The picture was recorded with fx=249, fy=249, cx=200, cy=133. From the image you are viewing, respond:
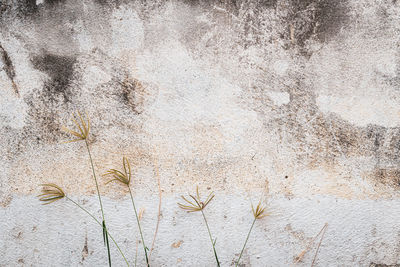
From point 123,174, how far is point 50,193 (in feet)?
1.88

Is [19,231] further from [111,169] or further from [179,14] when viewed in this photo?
[179,14]

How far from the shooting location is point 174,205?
6.33 ft

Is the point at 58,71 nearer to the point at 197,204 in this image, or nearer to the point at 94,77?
the point at 94,77

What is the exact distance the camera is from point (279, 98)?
193 cm

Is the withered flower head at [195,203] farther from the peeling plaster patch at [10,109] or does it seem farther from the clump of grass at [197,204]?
the peeling plaster patch at [10,109]

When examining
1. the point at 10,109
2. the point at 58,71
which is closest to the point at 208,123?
the point at 58,71

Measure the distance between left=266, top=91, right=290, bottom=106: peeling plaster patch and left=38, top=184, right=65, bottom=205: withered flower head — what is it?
1783 millimetres

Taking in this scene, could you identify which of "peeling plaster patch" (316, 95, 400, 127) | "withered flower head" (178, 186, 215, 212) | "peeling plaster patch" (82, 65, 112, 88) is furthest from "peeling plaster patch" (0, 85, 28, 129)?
"peeling plaster patch" (316, 95, 400, 127)

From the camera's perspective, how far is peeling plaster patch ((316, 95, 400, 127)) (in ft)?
6.25

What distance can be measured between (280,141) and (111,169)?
4.37ft

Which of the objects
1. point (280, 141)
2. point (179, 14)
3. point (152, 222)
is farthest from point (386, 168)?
point (179, 14)

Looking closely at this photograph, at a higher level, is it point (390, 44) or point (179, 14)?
point (179, 14)

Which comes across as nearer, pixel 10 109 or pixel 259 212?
pixel 259 212

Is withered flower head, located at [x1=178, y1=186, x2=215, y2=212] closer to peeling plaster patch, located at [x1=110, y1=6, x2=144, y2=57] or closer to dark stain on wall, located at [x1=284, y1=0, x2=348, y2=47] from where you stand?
peeling plaster patch, located at [x1=110, y1=6, x2=144, y2=57]
